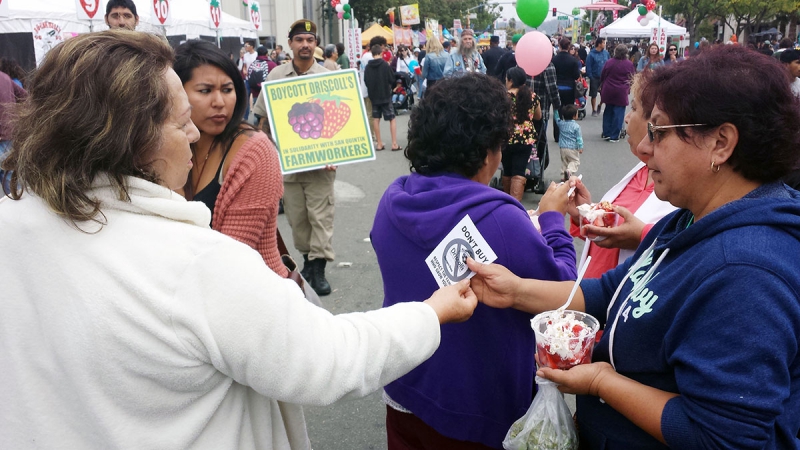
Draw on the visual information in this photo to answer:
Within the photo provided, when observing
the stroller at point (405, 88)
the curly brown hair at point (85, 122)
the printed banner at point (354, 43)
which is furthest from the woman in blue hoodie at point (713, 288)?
the printed banner at point (354, 43)

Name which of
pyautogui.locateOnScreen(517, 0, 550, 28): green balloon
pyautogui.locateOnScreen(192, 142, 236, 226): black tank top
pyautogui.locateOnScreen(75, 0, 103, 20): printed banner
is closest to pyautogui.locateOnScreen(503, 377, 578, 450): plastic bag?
pyautogui.locateOnScreen(192, 142, 236, 226): black tank top

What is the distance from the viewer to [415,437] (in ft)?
6.73

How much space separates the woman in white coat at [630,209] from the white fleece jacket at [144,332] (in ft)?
4.24

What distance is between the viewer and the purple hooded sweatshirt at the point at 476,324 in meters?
1.77

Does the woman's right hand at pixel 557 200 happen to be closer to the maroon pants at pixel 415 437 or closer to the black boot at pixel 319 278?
the maroon pants at pixel 415 437

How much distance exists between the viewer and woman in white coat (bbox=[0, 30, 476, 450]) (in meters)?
1.18

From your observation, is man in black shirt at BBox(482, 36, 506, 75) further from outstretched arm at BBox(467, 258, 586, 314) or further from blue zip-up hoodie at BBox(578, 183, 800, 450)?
blue zip-up hoodie at BBox(578, 183, 800, 450)

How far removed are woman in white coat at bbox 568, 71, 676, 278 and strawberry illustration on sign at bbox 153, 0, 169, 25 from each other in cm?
932

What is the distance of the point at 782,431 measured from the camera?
1300mm

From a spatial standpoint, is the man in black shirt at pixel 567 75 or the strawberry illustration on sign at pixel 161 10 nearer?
the strawberry illustration on sign at pixel 161 10

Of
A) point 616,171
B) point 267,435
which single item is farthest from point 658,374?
point 616,171

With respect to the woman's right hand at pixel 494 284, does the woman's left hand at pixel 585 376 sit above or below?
below

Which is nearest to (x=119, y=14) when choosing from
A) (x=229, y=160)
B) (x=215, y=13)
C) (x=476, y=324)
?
(x=229, y=160)

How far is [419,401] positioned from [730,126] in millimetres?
1196
